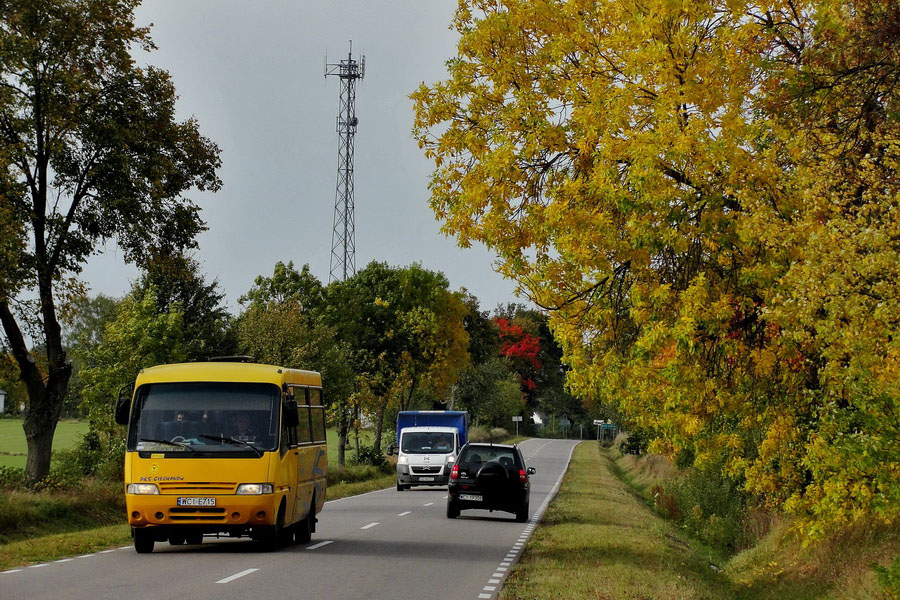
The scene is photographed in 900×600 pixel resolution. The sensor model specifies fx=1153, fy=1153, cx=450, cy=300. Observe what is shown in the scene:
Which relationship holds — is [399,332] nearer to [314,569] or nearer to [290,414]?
[290,414]

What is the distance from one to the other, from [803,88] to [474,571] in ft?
27.0

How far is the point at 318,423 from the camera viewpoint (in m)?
20.8

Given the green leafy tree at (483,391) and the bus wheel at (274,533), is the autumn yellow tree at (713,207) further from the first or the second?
the green leafy tree at (483,391)

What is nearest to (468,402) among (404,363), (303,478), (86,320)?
(404,363)

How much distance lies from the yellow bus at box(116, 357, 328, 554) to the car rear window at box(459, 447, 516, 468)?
29.6ft

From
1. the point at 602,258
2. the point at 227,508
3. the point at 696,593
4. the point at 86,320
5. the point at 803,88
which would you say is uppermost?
the point at 86,320

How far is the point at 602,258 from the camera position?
51.5ft

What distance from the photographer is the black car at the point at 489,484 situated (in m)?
26.3

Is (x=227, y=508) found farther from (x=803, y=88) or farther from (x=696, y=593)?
(x=803, y=88)

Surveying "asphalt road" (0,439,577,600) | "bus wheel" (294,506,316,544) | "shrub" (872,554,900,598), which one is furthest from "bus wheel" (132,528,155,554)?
"shrub" (872,554,900,598)

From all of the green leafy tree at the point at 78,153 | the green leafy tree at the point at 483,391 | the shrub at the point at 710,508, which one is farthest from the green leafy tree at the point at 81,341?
the green leafy tree at the point at 483,391

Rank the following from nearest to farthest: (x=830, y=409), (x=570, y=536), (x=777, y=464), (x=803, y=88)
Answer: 1. (x=830, y=409)
2. (x=803, y=88)
3. (x=777, y=464)
4. (x=570, y=536)

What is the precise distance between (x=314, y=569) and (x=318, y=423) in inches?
224

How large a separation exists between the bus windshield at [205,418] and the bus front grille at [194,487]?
1.64ft
